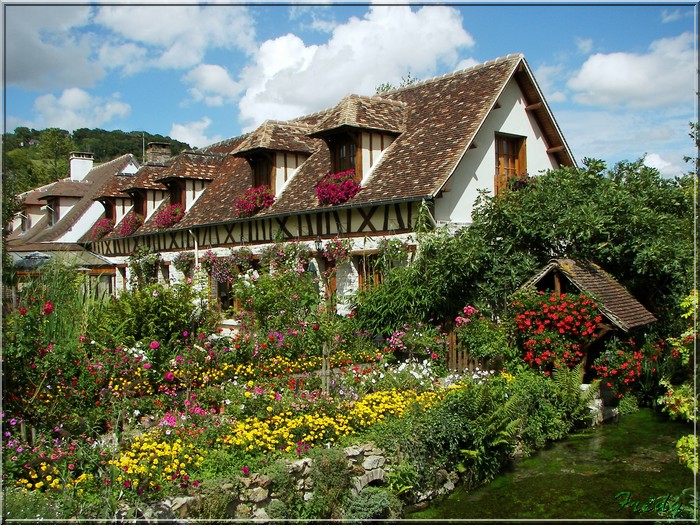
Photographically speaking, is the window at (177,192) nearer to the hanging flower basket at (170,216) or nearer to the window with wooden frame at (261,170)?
the hanging flower basket at (170,216)

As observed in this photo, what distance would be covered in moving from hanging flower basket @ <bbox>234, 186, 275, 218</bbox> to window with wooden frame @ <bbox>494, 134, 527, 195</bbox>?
6201mm

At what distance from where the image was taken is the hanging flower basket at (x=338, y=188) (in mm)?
14586

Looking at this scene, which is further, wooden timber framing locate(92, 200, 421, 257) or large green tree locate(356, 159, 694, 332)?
wooden timber framing locate(92, 200, 421, 257)

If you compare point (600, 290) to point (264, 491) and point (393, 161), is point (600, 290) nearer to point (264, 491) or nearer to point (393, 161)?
point (393, 161)

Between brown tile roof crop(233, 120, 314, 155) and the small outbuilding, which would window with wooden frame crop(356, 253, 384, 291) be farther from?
brown tile roof crop(233, 120, 314, 155)

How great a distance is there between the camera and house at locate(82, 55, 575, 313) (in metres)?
13.6

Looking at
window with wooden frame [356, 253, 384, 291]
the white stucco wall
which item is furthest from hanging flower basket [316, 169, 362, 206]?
the white stucco wall

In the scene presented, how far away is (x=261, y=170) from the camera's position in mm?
18281

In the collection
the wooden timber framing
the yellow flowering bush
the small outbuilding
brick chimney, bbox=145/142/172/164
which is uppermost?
brick chimney, bbox=145/142/172/164

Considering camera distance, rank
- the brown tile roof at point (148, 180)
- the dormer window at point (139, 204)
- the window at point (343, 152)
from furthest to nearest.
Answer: the dormer window at point (139, 204), the brown tile roof at point (148, 180), the window at point (343, 152)

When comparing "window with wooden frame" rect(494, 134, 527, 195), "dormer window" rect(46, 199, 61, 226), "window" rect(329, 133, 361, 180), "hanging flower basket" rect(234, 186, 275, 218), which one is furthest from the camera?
"dormer window" rect(46, 199, 61, 226)

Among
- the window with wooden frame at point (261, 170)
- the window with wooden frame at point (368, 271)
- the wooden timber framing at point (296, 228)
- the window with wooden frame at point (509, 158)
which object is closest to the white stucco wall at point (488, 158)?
the window with wooden frame at point (509, 158)

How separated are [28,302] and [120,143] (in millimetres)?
46979

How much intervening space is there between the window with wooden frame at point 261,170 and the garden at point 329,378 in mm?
3792
